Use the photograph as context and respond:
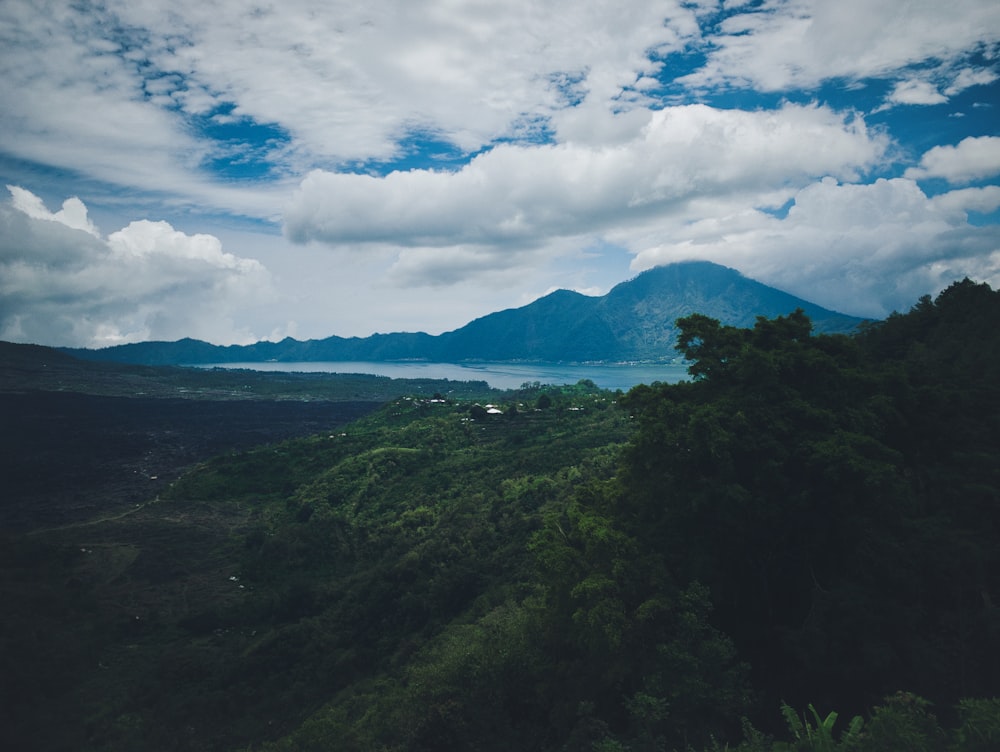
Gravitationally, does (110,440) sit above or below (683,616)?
below

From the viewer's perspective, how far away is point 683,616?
12.0 meters

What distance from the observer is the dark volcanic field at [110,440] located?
51.8 metres

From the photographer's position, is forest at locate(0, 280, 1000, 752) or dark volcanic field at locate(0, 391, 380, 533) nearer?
forest at locate(0, 280, 1000, 752)

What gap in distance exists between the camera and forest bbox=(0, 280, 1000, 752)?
11867 millimetres

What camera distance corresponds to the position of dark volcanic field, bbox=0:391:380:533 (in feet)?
170

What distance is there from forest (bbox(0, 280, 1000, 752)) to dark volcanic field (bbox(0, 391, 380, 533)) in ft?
75.1

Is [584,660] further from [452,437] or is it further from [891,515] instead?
[452,437]

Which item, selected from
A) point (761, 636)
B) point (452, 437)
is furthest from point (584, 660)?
point (452, 437)

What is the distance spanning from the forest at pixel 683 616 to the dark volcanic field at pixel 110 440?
22.9m

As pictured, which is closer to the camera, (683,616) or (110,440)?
(683,616)

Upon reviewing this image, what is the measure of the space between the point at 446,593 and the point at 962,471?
2342cm

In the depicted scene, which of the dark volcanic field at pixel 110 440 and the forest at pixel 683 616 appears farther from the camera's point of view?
the dark volcanic field at pixel 110 440

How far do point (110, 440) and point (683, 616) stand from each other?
9002 centimetres

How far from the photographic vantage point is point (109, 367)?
534 ft
